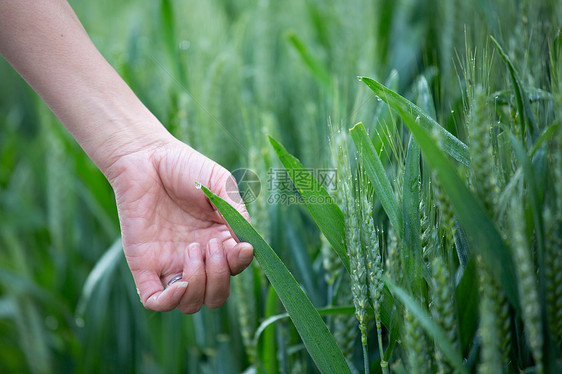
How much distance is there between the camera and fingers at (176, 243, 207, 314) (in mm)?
504

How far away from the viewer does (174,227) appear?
571mm

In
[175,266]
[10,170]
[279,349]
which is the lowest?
[279,349]

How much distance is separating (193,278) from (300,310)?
0.14 metres

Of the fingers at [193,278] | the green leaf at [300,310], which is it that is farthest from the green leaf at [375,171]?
the fingers at [193,278]

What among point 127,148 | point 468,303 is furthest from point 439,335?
point 127,148

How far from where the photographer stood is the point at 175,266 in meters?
0.56

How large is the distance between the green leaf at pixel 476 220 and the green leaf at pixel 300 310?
→ 17 cm

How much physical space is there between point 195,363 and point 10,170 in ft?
2.96

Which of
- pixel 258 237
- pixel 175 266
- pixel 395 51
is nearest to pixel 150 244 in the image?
pixel 175 266

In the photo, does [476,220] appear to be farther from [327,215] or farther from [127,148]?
[127,148]

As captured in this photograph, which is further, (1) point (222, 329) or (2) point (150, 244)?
(1) point (222, 329)

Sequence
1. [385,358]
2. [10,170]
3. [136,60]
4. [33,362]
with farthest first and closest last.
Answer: [10,170]
[136,60]
[33,362]
[385,358]

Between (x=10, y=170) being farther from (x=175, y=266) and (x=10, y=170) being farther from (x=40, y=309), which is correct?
(x=175, y=266)

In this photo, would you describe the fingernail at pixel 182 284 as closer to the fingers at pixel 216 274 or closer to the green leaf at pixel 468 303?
the fingers at pixel 216 274
